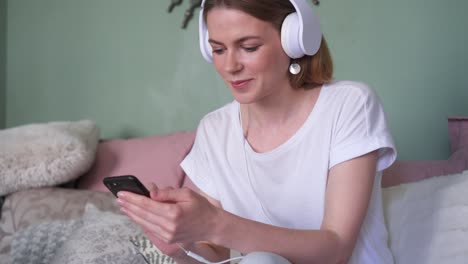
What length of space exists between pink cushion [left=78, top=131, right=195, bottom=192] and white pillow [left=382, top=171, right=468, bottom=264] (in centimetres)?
77

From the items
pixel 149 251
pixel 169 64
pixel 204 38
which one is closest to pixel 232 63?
pixel 204 38

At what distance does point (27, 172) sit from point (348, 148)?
3.76 ft

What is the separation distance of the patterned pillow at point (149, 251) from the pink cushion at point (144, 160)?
Answer: 17.2 inches

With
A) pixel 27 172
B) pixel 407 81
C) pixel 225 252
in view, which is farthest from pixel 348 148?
pixel 27 172

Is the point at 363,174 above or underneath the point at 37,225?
above

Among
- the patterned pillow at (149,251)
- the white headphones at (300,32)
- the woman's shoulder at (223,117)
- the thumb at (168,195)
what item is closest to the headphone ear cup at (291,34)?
the white headphones at (300,32)

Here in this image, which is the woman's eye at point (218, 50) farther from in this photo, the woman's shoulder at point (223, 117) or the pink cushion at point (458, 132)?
the pink cushion at point (458, 132)

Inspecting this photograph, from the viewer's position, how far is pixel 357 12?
185 centimetres

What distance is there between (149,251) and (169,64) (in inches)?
42.1

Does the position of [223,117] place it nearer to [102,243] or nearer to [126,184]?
[102,243]

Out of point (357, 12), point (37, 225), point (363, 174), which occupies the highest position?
point (357, 12)

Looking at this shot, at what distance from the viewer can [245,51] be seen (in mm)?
1062

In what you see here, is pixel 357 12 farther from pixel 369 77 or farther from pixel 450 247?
pixel 450 247

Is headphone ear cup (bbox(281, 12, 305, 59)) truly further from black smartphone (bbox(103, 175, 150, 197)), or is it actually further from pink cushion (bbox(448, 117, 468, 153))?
pink cushion (bbox(448, 117, 468, 153))
